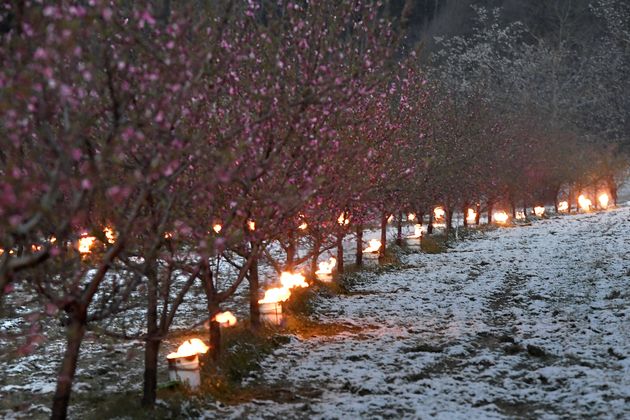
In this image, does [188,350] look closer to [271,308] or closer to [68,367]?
[68,367]

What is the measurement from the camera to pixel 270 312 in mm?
15258

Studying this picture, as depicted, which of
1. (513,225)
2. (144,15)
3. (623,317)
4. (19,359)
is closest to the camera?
(144,15)

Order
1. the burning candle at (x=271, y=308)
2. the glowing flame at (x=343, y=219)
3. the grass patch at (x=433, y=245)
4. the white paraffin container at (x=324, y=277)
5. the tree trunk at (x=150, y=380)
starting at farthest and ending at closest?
the grass patch at (x=433, y=245) < the white paraffin container at (x=324, y=277) < the glowing flame at (x=343, y=219) < the burning candle at (x=271, y=308) < the tree trunk at (x=150, y=380)

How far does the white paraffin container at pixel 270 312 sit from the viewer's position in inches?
598

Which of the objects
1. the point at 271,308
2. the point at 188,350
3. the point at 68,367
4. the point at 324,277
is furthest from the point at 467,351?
the point at 324,277

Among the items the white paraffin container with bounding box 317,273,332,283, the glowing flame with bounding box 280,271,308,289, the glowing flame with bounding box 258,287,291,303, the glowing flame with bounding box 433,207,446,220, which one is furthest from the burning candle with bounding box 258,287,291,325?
the glowing flame with bounding box 433,207,446,220

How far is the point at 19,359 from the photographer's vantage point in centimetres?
1319

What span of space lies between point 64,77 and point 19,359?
8.96 m

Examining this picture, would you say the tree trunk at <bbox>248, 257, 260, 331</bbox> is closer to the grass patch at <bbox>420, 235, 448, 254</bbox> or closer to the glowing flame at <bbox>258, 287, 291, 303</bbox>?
the glowing flame at <bbox>258, 287, 291, 303</bbox>

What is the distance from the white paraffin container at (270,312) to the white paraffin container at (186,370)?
4778 mm

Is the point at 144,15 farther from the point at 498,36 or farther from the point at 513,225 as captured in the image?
the point at 498,36

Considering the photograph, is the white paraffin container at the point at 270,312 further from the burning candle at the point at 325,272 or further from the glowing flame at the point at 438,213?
the glowing flame at the point at 438,213

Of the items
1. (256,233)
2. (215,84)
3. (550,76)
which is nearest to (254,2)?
(215,84)

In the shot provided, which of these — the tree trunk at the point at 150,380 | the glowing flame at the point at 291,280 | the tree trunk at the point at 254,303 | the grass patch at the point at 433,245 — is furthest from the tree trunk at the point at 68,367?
the grass patch at the point at 433,245
